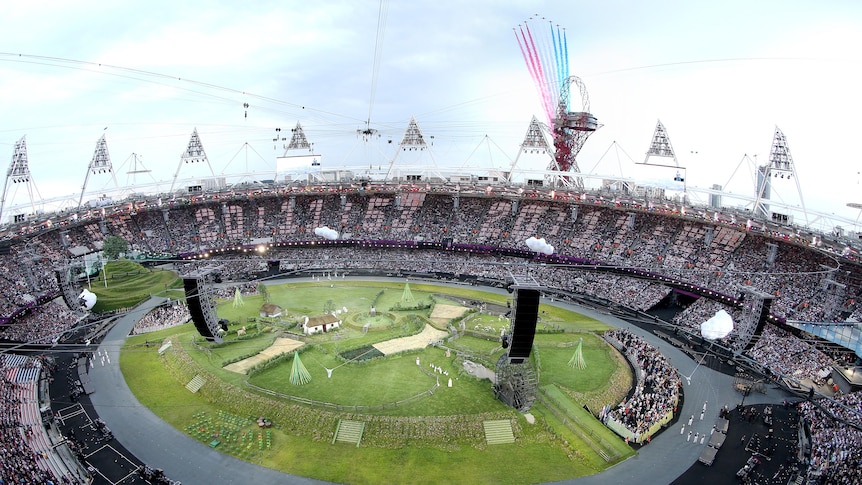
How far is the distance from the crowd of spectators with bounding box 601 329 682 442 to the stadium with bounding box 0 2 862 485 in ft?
0.92

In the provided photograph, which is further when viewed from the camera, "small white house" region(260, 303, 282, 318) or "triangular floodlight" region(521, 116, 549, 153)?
"triangular floodlight" region(521, 116, 549, 153)

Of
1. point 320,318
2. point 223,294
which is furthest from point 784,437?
point 223,294

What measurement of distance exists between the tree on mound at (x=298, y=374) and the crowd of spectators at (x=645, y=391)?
2587 centimetres

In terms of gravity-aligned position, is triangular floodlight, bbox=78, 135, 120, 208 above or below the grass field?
above

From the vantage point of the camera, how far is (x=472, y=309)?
66.8m

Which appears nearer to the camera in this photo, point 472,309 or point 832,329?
point 832,329

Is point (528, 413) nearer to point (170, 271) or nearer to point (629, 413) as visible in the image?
point (629, 413)

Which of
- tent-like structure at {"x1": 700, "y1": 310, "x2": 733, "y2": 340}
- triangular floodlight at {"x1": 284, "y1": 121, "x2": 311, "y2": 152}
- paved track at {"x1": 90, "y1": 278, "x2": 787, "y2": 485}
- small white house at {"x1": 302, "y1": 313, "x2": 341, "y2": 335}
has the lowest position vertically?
paved track at {"x1": 90, "y1": 278, "x2": 787, "y2": 485}

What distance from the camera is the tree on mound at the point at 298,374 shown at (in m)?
46.8

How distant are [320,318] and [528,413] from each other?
26.5m

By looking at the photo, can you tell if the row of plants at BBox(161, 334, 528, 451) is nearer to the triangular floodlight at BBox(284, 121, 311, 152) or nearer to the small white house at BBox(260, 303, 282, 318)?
the small white house at BBox(260, 303, 282, 318)

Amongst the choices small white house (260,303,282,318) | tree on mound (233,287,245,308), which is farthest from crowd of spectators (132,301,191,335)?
small white house (260,303,282,318)

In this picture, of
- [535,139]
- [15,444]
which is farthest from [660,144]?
[15,444]

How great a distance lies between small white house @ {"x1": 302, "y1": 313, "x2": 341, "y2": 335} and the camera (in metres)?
57.6
